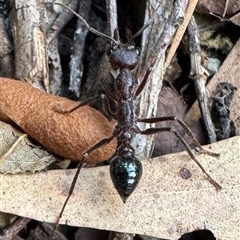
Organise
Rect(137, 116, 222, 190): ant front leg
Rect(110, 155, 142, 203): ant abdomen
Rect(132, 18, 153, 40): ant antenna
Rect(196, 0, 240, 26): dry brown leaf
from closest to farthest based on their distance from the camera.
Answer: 1. Rect(110, 155, 142, 203): ant abdomen
2. Rect(137, 116, 222, 190): ant front leg
3. Rect(132, 18, 153, 40): ant antenna
4. Rect(196, 0, 240, 26): dry brown leaf

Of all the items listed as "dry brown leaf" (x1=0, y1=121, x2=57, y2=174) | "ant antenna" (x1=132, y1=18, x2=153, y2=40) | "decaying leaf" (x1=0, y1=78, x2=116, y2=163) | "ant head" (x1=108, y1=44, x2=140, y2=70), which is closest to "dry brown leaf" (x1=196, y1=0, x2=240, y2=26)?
"ant antenna" (x1=132, y1=18, x2=153, y2=40)

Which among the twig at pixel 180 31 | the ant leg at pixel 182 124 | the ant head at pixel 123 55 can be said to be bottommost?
the ant leg at pixel 182 124

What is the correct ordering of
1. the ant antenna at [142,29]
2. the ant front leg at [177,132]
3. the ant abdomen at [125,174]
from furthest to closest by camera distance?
1. the ant antenna at [142,29]
2. the ant front leg at [177,132]
3. the ant abdomen at [125,174]

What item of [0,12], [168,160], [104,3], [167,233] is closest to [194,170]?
[168,160]

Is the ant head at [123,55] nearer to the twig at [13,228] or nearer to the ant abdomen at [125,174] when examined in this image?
the ant abdomen at [125,174]

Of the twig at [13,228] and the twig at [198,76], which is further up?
the twig at [198,76]

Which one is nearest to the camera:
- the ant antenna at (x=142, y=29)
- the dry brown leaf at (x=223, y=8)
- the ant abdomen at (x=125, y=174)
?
the ant abdomen at (x=125, y=174)

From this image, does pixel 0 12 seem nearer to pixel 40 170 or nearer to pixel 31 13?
pixel 31 13

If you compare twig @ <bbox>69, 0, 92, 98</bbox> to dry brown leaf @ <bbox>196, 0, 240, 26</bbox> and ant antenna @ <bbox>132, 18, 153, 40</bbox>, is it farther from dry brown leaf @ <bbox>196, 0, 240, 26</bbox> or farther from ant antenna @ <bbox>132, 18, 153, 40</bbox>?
dry brown leaf @ <bbox>196, 0, 240, 26</bbox>

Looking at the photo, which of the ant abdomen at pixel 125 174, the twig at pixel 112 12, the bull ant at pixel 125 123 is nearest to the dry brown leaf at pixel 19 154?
the bull ant at pixel 125 123
